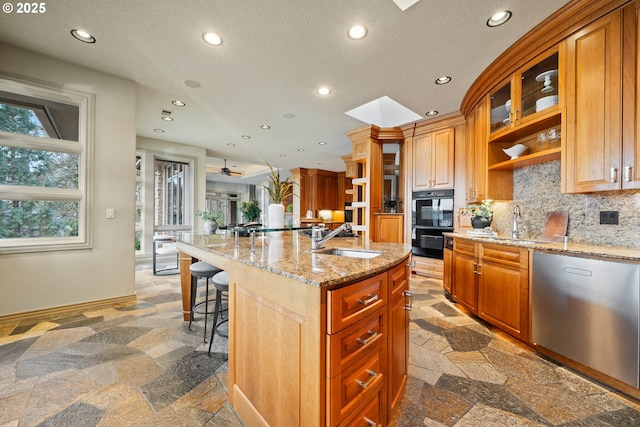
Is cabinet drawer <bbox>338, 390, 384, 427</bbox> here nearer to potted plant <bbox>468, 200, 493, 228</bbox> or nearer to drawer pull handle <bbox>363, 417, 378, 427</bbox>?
drawer pull handle <bbox>363, 417, 378, 427</bbox>

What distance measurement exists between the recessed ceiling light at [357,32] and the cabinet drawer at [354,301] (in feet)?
6.96

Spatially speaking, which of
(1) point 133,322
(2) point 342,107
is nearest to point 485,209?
(2) point 342,107

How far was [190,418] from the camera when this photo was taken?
134cm

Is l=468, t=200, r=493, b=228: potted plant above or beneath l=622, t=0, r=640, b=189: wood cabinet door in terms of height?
beneath

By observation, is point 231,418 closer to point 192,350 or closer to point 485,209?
Answer: point 192,350

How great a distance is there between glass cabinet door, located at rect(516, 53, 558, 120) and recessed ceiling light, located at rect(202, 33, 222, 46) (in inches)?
117

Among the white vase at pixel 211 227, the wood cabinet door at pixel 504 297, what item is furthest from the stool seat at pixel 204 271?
the wood cabinet door at pixel 504 297

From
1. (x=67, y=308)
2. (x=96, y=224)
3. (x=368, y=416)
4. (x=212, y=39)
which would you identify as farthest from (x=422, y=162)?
(x=67, y=308)

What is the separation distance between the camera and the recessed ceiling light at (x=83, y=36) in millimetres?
2232

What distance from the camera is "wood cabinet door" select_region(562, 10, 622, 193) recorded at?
1.77m

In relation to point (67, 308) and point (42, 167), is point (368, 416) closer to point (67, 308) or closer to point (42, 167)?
point (67, 308)

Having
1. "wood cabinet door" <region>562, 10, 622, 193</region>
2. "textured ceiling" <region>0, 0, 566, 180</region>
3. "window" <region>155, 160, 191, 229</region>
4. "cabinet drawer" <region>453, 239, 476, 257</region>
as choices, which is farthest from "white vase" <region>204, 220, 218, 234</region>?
"wood cabinet door" <region>562, 10, 622, 193</region>

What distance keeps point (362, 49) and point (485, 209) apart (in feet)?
7.94

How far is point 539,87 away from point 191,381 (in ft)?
12.5
